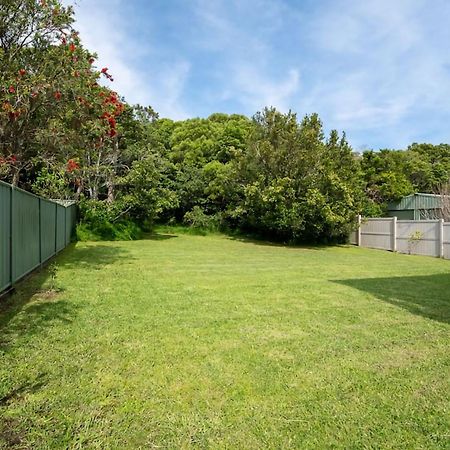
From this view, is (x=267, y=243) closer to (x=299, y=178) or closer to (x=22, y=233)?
(x=299, y=178)

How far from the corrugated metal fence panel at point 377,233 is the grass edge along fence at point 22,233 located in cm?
1282

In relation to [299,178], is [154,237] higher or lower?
lower

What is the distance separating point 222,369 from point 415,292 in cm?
464

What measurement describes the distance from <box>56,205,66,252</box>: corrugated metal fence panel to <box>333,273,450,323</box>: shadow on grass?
750 cm

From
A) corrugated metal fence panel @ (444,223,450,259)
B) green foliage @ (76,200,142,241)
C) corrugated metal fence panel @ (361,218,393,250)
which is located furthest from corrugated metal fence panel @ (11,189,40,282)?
corrugated metal fence panel @ (361,218,393,250)

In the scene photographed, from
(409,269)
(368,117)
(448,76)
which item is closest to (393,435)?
(409,269)

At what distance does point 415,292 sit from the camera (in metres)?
6.18

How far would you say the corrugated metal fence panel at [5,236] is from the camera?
187 inches

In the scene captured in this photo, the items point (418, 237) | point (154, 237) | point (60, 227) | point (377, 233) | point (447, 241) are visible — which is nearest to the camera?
point (60, 227)

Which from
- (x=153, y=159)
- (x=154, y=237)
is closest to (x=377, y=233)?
(x=154, y=237)

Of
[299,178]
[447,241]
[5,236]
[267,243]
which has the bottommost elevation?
[267,243]

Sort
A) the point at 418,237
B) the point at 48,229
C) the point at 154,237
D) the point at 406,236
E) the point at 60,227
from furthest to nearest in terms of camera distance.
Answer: the point at 154,237 < the point at 406,236 < the point at 418,237 < the point at 60,227 < the point at 48,229

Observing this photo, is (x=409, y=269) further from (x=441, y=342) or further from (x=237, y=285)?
(x=441, y=342)

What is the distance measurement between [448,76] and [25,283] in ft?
40.8
